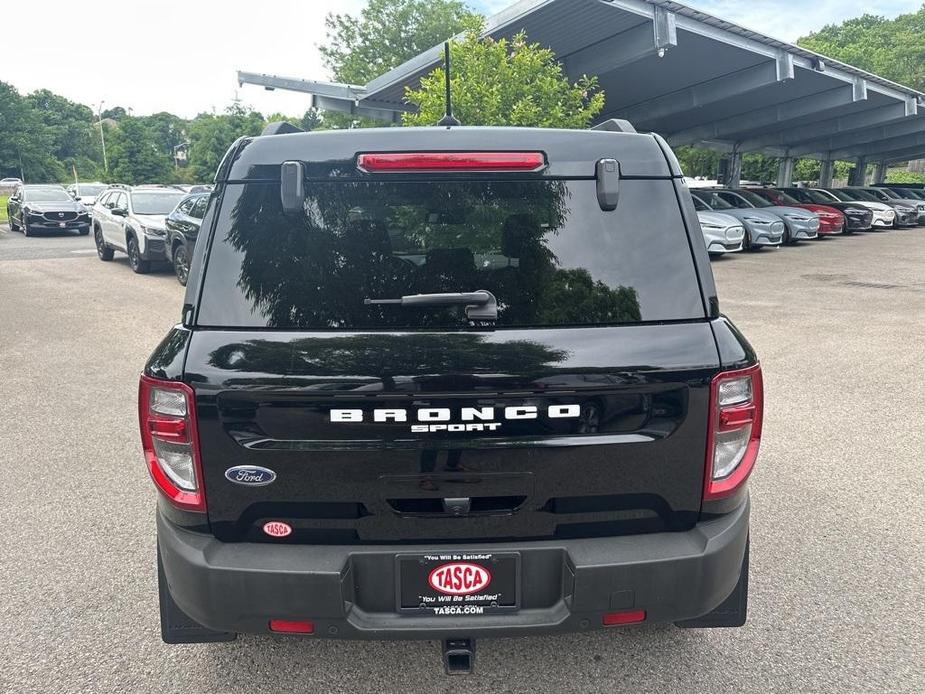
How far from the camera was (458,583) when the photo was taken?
6.79 feet

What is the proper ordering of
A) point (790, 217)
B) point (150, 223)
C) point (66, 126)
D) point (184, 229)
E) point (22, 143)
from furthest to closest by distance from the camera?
point (66, 126)
point (22, 143)
point (790, 217)
point (150, 223)
point (184, 229)

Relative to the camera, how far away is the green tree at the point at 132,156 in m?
79.1

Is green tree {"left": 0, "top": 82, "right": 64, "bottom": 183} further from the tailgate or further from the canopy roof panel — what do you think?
A: the tailgate

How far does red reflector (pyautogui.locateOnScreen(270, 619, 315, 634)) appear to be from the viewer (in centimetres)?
207

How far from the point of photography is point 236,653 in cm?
275

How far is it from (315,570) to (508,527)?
574 mm

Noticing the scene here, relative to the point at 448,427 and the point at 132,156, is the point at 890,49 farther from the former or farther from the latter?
the point at 132,156

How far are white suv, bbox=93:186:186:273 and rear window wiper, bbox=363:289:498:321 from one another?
1263 centimetres

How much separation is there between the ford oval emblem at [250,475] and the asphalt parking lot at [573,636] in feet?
3.24

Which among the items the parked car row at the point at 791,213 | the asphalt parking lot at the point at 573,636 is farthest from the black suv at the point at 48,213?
the parked car row at the point at 791,213

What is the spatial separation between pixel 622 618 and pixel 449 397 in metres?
0.86

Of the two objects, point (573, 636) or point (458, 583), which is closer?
point (458, 583)

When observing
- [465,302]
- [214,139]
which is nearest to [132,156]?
[214,139]

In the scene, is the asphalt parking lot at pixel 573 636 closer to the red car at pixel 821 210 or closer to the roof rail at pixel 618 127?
the roof rail at pixel 618 127
